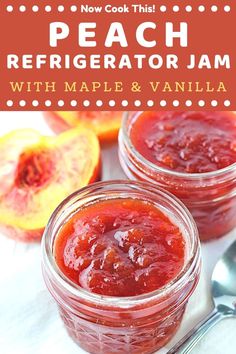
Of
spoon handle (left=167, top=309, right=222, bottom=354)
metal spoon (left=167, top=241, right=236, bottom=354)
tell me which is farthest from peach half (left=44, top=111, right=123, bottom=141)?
spoon handle (left=167, top=309, right=222, bottom=354)

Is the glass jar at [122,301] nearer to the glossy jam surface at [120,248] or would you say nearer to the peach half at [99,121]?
the glossy jam surface at [120,248]

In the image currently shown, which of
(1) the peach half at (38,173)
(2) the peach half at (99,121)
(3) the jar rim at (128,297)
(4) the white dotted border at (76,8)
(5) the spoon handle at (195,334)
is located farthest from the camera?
(2) the peach half at (99,121)

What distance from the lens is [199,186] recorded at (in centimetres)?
217

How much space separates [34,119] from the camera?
2.62 metres

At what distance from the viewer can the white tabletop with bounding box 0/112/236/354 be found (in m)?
2.05

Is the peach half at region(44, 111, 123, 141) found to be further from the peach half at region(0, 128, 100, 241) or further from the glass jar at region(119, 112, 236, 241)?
the glass jar at region(119, 112, 236, 241)

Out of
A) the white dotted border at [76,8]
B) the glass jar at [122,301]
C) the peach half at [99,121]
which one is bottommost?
the glass jar at [122,301]

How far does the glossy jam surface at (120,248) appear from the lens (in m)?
1.88

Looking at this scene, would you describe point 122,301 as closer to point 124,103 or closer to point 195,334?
point 195,334

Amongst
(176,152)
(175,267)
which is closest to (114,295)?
(175,267)

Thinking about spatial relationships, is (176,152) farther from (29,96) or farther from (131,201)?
(29,96)

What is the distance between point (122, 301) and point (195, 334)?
1.00ft

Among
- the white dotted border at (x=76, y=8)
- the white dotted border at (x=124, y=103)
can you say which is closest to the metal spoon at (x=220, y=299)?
the white dotted border at (x=124, y=103)

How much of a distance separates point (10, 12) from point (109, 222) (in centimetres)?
61
